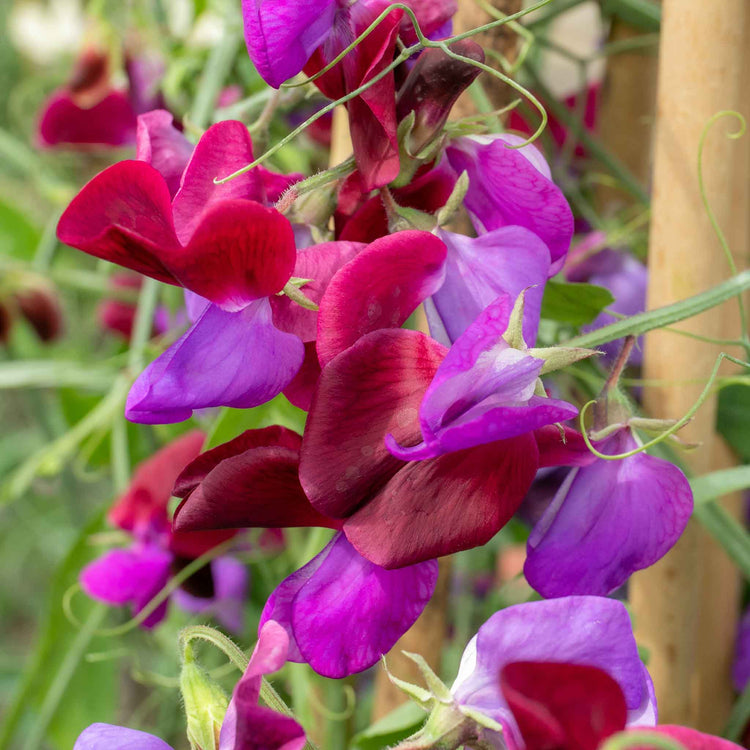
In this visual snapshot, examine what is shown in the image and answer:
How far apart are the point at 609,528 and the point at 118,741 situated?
171mm

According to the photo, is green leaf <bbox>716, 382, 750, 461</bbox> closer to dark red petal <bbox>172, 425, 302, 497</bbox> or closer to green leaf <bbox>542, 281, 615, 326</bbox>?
green leaf <bbox>542, 281, 615, 326</bbox>

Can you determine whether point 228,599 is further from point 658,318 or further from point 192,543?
point 658,318

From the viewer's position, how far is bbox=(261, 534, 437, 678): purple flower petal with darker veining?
0.28 metres

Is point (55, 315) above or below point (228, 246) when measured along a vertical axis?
below

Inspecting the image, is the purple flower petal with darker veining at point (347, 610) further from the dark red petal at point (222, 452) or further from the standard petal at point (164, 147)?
the standard petal at point (164, 147)

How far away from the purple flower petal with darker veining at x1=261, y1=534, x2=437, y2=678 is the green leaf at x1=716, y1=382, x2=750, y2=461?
27cm

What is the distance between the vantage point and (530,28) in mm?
571

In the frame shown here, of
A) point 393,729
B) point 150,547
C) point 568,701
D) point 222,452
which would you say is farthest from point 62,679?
point 568,701

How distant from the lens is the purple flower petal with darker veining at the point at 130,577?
52 centimetres

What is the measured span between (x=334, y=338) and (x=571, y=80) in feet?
2.95

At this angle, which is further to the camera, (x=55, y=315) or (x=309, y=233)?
(x=55, y=315)

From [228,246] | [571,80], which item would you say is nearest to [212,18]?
[571,80]

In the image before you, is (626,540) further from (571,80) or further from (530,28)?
(571,80)

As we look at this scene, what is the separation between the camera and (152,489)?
562mm
